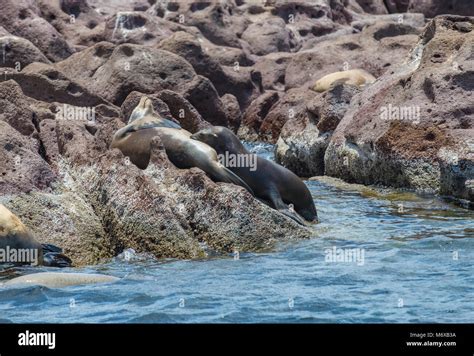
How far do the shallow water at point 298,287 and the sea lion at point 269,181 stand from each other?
55 cm

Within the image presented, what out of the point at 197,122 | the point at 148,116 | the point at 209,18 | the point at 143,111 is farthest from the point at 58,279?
the point at 209,18

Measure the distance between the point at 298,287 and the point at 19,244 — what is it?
284cm

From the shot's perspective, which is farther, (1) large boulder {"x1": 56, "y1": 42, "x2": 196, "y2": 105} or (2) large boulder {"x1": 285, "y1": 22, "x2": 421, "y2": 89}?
(2) large boulder {"x1": 285, "y1": 22, "x2": 421, "y2": 89}

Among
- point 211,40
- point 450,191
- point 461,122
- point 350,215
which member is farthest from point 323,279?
point 211,40

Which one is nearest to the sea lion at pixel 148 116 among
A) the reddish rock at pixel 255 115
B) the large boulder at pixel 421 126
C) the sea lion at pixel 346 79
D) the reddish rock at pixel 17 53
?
the large boulder at pixel 421 126

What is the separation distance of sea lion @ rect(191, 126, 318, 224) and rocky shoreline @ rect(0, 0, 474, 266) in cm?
95

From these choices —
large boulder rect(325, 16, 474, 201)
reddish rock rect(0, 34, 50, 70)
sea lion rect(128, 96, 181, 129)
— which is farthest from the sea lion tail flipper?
reddish rock rect(0, 34, 50, 70)

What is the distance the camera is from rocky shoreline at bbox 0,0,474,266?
1201 centimetres

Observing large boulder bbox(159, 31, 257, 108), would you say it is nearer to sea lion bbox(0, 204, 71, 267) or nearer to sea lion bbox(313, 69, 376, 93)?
sea lion bbox(313, 69, 376, 93)

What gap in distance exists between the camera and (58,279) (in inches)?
402

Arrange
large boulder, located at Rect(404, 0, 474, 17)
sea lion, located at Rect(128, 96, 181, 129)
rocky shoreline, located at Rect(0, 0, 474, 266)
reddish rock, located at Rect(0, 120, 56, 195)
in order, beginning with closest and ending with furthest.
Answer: rocky shoreline, located at Rect(0, 0, 474, 266) < reddish rock, located at Rect(0, 120, 56, 195) < sea lion, located at Rect(128, 96, 181, 129) < large boulder, located at Rect(404, 0, 474, 17)

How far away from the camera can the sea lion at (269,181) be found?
44.7 ft

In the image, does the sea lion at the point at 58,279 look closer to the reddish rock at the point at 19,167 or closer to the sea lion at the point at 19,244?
the sea lion at the point at 19,244
